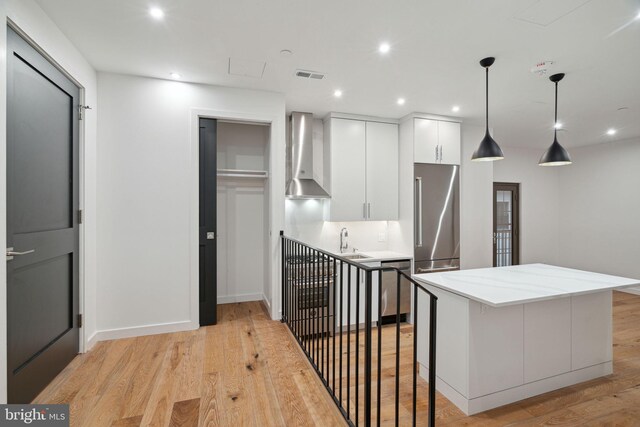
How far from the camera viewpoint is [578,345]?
2.35 meters

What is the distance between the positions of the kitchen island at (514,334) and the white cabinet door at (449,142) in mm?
2035

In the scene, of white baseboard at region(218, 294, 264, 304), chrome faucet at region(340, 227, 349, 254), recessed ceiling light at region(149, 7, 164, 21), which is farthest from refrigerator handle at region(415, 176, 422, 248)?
recessed ceiling light at region(149, 7, 164, 21)

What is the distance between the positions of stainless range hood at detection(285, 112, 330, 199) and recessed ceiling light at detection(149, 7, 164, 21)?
2053mm

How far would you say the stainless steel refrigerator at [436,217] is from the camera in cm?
397

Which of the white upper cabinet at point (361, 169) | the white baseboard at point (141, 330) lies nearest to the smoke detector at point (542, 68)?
the white upper cabinet at point (361, 169)

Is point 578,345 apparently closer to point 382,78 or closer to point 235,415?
point 235,415

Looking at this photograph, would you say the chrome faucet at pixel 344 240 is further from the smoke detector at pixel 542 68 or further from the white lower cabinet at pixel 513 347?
the smoke detector at pixel 542 68

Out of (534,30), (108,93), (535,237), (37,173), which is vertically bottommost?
(535,237)

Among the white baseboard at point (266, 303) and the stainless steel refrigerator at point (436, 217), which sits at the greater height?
the stainless steel refrigerator at point (436, 217)

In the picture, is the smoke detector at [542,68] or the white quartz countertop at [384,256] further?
the white quartz countertop at [384,256]

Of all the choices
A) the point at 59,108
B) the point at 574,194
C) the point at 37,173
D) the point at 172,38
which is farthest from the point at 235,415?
the point at 574,194

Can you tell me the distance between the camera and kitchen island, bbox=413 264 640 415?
199 cm

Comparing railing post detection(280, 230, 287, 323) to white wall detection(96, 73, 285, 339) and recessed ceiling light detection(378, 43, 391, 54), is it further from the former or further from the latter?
recessed ceiling light detection(378, 43, 391, 54)

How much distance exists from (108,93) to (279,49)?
1.77 meters
